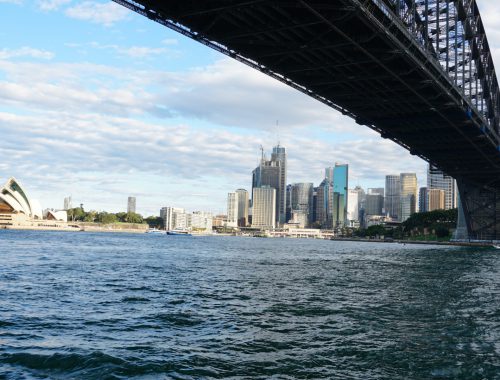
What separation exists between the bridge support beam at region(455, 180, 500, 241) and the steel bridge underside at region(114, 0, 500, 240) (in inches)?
1359

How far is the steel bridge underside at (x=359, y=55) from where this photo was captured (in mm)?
28359

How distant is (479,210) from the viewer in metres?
102

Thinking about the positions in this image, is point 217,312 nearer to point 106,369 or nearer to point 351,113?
point 106,369

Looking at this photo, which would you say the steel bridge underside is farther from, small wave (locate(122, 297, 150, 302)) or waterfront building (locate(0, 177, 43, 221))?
waterfront building (locate(0, 177, 43, 221))

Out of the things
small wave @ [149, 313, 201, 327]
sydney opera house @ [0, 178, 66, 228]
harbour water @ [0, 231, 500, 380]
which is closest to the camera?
harbour water @ [0, 231, 500, 380]

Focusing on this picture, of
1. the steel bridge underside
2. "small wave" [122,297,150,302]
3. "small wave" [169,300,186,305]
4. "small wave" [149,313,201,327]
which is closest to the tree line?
the steel bridge underside

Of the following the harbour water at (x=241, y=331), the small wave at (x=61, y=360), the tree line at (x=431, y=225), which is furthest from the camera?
the tree line at (x=431, y=225)

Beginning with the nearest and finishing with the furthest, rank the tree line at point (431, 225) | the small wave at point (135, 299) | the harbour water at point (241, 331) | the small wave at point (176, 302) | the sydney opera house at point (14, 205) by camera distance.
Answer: the harbour water at point (241, 331)
the small wave at point (176, 302)
the small wave at point (135, 299)
the tree line at point (431, 225)
the sydney opera house at point (14, 205)

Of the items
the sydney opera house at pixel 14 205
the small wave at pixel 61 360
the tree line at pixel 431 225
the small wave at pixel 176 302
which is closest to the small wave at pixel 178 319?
the small wave at pixel 176 302

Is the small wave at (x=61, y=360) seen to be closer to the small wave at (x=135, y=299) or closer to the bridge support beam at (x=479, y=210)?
the small wave at (x=135, y=299)

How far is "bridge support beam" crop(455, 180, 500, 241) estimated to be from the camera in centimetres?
9850

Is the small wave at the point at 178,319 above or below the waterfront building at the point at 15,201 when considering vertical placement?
below

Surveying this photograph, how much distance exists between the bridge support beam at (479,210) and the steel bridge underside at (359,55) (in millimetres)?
34527

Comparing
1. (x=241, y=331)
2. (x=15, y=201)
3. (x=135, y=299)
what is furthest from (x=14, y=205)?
(x=241, y=331)
